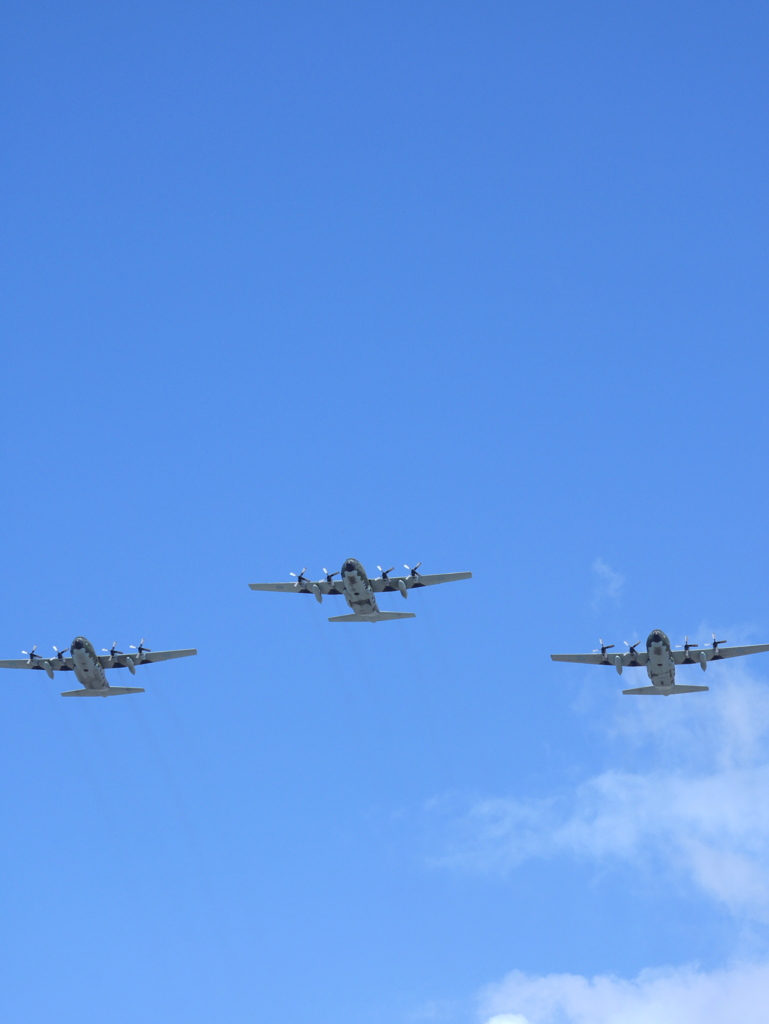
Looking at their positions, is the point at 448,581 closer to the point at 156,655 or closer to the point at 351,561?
the point at 351,561

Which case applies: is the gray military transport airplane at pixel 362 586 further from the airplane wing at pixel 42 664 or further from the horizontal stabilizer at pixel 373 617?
the airplane wing at pixel 42 664

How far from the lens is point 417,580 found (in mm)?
135375

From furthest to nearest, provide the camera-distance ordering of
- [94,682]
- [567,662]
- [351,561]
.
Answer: [567,662]
[94,682]
[351,561]

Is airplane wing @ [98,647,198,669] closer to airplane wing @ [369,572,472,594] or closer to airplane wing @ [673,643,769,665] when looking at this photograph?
airplane wing @ [369,572,472,594]

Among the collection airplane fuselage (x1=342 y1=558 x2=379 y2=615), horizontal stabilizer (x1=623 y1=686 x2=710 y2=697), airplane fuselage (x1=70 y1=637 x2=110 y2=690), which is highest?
airplane fuselage (x1=342 y1=558 x2=379 y2=615)

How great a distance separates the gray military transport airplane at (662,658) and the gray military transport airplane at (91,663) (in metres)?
46.3

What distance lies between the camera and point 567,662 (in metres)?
150

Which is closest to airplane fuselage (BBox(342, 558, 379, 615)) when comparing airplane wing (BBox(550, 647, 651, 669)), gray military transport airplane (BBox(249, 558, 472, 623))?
gray military transport airplane (BBox(249, 558, 472, 623))

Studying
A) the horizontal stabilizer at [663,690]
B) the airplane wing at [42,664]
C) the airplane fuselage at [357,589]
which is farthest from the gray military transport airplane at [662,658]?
the airplane wing at [42,664]

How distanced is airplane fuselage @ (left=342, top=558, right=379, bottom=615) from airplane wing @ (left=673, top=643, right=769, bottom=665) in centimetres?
3457

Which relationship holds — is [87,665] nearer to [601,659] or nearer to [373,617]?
[373,617]

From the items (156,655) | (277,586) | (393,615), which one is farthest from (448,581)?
(156,655)

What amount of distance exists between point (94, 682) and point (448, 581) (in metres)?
39.2

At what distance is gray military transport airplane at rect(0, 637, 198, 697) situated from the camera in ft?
447
